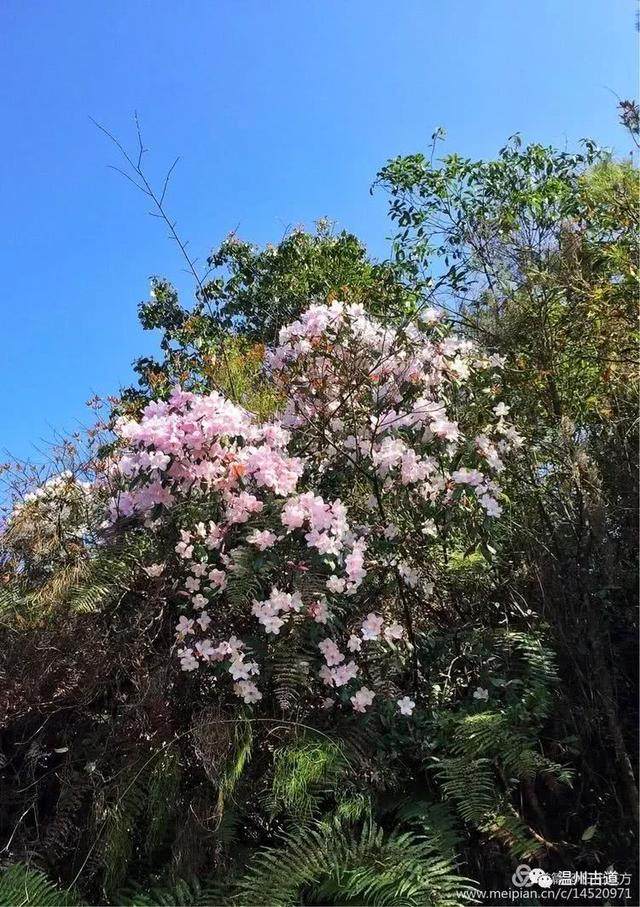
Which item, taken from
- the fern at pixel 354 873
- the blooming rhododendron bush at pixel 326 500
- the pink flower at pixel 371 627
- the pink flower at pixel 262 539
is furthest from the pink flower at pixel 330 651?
the fern at pixel 354 873

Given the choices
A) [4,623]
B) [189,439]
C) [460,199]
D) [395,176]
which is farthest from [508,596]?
[395,176]

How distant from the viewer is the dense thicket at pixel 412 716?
218 centimetres

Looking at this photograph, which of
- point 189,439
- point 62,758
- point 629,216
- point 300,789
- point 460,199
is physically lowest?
point 62,758

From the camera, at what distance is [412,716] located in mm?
2502

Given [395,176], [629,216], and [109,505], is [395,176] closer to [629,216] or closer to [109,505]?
[629,216]

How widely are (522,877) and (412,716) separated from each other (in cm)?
60

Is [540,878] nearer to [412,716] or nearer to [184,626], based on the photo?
[412,716]

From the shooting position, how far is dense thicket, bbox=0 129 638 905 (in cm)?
218

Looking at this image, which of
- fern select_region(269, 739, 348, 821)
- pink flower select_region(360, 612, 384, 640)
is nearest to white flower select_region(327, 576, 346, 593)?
pink flower select_region(360, 612, 384, 640)

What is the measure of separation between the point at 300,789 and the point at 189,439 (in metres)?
1.30

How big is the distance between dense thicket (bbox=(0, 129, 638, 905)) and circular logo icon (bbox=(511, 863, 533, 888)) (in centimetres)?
5

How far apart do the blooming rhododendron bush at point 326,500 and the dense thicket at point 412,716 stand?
0.20 feet

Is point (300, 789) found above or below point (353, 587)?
below

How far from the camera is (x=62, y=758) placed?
8.66 feet
